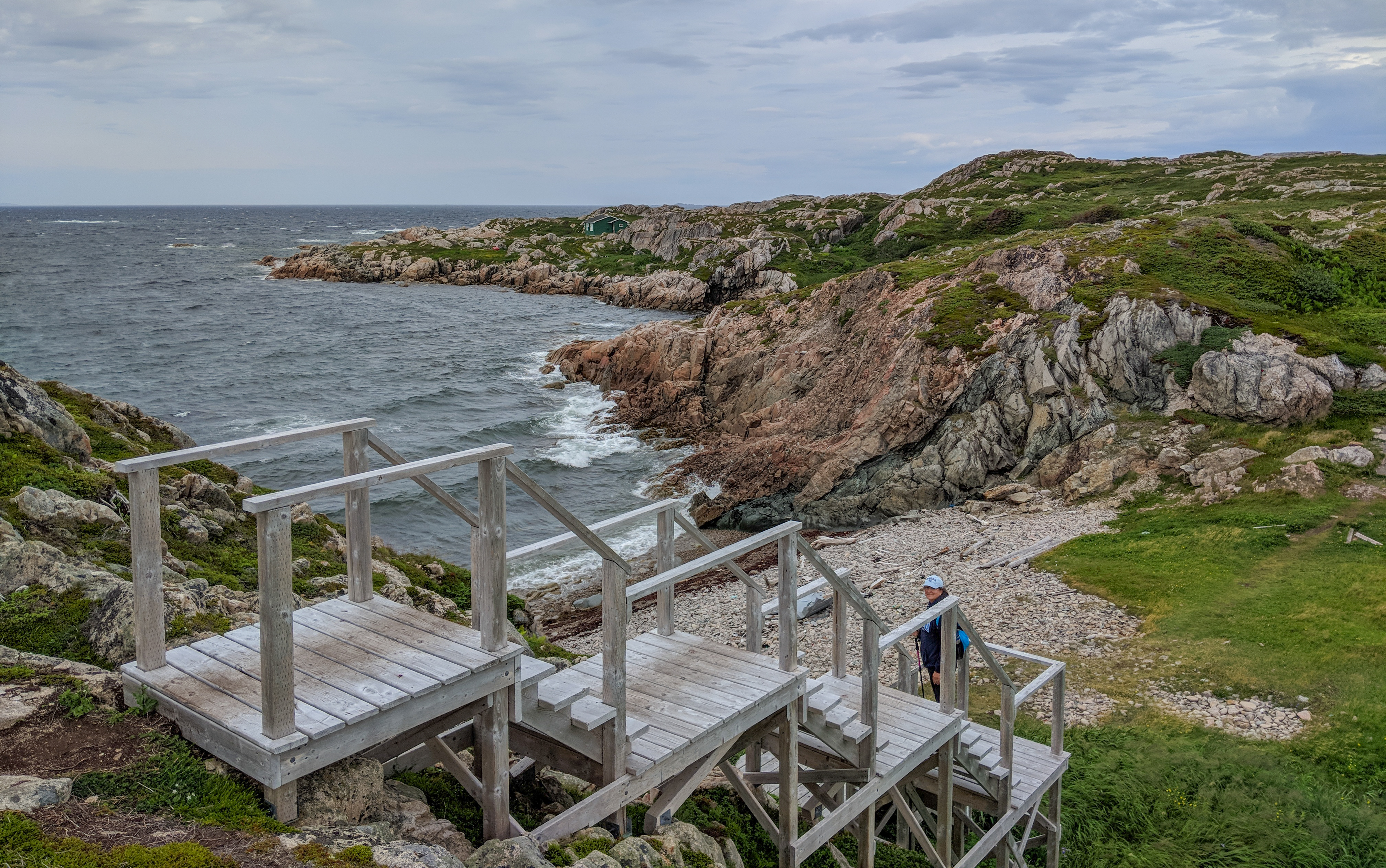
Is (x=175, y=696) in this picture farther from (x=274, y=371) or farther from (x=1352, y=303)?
(x=274, y=371)

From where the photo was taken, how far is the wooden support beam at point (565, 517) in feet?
22.2

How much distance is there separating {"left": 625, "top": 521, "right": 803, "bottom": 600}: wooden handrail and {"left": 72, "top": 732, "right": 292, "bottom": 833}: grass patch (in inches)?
114

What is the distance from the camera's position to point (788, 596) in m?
8.46

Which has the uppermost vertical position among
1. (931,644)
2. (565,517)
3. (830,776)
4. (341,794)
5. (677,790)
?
(565,517)

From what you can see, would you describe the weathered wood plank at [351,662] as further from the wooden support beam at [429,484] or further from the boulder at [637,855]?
the boulder at [637,855]

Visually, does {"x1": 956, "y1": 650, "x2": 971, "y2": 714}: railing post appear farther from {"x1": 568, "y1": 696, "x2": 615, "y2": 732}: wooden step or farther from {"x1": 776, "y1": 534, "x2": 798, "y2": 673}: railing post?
{"x1": 568, "y1": 696, "x2": 615, "y2": 732}: wooden step

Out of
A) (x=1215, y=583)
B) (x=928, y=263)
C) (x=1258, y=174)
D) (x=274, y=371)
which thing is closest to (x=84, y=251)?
(x=274, y=371)

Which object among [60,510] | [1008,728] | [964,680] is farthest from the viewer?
[60,510]

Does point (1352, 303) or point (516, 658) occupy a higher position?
point (1352, 303)

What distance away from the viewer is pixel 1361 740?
46.3 feet

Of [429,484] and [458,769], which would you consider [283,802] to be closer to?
[458,769]

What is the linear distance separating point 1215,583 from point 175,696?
68.0 ft

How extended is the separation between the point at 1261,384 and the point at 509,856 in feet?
96.7

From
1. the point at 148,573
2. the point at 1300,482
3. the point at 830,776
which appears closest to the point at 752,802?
the point at 830,776
